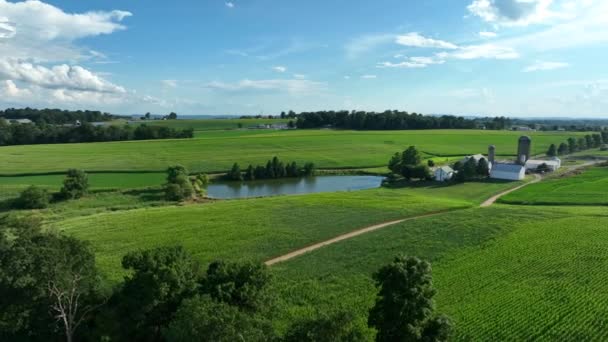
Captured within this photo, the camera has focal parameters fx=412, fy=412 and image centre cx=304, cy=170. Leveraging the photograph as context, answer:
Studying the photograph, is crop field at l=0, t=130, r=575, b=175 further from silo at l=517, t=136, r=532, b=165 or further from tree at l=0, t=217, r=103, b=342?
tree at l=0, t=217, r=103, b=342

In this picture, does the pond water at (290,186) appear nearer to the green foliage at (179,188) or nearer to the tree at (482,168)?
the green foliage at (179,188)

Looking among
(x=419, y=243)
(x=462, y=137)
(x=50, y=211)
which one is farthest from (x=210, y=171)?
(x=462, y=137)

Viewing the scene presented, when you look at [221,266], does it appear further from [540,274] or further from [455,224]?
[455,224]

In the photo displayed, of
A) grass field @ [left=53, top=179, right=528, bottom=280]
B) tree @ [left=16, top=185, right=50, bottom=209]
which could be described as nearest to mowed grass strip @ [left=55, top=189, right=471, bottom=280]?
grass field @ [left=53, top=179, right=528, bottom=280]

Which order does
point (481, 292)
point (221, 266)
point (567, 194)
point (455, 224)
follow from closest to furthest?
point (221, 266), point (481, 292), point (455, 224), point (567, 194)

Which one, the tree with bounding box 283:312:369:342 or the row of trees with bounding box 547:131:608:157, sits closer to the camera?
the tree with bounding box 283:312:369:342

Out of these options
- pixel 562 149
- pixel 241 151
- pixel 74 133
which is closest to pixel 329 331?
pixel 241 151

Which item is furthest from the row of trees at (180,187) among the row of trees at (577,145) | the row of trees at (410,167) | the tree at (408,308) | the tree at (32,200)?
the row of trees at (577,145)
